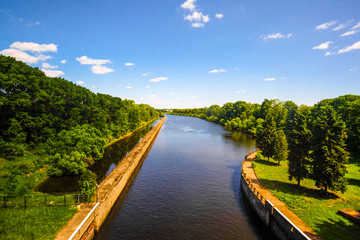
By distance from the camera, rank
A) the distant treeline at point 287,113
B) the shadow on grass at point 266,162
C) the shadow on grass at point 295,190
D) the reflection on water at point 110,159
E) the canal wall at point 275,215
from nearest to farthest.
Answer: the canal wall at point 275,215, the shadow on grass at point 295,190, the reflection on water at point 110,159, the shadow on grass at point 266,162, the distant treeline at point 287,113

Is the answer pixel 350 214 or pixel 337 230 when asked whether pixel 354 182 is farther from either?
pixel 337 230

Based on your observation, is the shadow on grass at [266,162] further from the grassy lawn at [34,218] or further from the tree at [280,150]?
the grassy lawn at [34,218]

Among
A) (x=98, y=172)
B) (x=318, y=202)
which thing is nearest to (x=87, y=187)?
(x=98, y=172)

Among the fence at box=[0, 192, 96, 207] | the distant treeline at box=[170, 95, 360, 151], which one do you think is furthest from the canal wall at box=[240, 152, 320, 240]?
the fence at box=[0, 192, 96, 207]

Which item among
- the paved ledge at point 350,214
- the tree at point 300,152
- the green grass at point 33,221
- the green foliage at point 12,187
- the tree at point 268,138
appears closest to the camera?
the green grass at point 33,221

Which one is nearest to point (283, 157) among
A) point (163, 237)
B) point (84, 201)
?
point (163, 237)

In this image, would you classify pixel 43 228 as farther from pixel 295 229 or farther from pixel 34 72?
pixel 34 72

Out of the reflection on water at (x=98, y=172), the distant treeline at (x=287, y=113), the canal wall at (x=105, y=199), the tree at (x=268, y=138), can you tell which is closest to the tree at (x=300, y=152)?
the distant treeline at (x=287, y=113)
